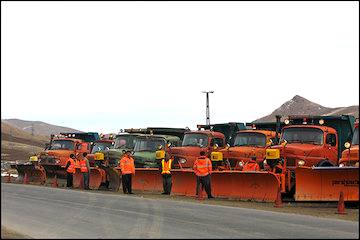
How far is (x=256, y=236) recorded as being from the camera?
10922 mm

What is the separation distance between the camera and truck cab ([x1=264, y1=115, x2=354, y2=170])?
65.1 ft

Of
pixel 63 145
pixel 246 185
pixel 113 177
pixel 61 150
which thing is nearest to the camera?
pixel 246 185

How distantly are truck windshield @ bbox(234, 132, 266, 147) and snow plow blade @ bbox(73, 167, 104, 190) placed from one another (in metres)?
7.24

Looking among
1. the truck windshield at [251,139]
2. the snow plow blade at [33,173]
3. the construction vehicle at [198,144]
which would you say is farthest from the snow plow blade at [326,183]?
the snow plow blade at [33,173]

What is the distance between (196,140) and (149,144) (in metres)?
2.56

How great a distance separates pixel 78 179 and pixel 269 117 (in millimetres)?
71133

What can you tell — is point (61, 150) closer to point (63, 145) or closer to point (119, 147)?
point (63, 145)

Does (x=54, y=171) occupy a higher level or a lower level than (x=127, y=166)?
lower

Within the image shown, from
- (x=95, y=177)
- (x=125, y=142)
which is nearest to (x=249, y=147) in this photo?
(x=125, y=142)

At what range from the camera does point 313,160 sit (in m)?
19.8

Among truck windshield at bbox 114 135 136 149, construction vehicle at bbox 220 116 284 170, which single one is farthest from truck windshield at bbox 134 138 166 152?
construction vehicle at bbox 220 116 284 170

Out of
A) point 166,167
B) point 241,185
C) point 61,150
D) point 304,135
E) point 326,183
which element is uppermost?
point 304,135

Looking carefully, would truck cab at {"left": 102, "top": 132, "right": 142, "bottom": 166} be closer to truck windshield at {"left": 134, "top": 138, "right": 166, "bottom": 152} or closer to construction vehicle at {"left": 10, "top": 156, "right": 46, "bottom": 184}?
truck windshield at {"left": 134, "top": 138, "right": 166, "bottom": 152}

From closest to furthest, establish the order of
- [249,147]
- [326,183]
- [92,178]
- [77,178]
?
[326,183], [249,147], [92,178], [77,178]
